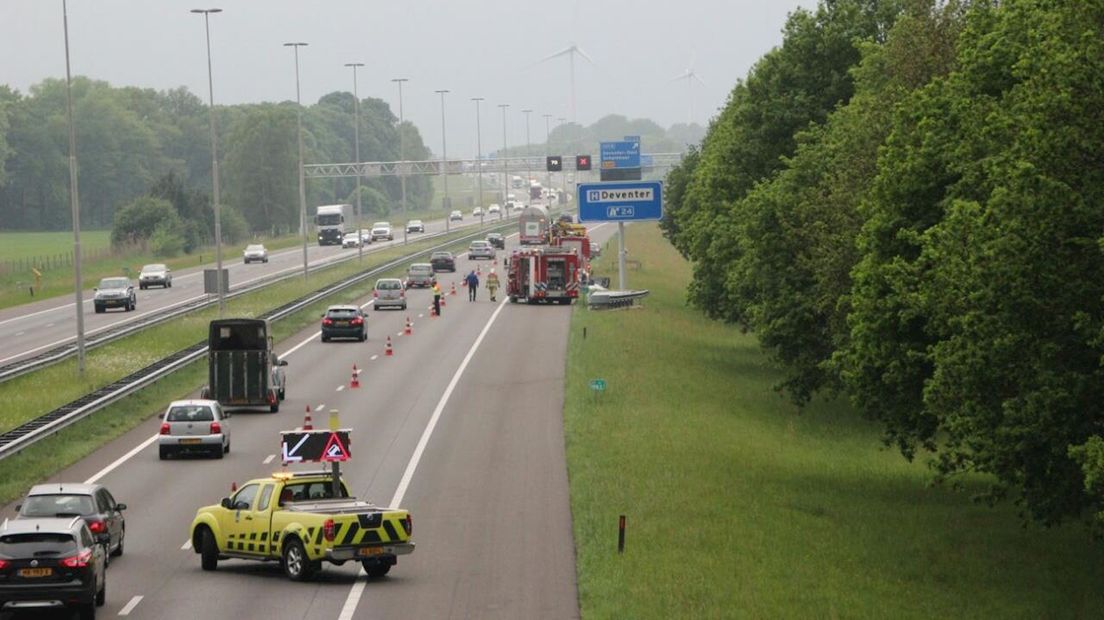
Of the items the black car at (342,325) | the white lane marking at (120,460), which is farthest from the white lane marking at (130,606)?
the black car at (342,325)

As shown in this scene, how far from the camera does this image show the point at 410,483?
40.6m

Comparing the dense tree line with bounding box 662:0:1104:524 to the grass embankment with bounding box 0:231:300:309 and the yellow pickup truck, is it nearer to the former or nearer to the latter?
the yellow pickup truck

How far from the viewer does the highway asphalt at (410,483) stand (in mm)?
27547

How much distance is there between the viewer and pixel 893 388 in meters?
39.2

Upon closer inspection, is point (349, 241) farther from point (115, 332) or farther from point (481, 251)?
point (115, 332)

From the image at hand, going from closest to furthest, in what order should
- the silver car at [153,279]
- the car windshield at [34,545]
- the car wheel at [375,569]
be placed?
the car windshield at [34,545]
the car wheel at [375,569]
the silver car at [153,279]

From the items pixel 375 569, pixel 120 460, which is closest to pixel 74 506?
pixel 375 569

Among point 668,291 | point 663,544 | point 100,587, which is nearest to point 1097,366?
point 663,544

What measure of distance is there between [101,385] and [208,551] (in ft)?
95.0

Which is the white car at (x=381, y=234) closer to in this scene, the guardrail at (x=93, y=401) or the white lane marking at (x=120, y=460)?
the guardrail at (x=93, y=401)

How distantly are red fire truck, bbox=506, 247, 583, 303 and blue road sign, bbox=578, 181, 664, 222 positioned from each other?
6619mm

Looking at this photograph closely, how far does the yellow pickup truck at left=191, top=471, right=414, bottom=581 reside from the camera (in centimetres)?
2822

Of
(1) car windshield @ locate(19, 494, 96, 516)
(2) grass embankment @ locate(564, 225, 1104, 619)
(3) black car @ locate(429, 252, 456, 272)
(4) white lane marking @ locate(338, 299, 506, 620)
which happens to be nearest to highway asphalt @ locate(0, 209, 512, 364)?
(3) black car @ locate(429, 252, 456, 272)

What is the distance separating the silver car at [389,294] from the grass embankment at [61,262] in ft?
51.5
